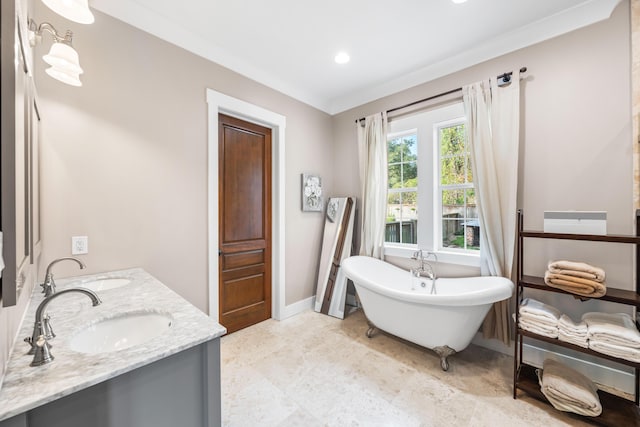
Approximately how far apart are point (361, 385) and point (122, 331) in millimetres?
1558

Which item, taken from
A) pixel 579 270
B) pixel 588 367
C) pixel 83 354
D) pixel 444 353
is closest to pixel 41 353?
pixel 83 354

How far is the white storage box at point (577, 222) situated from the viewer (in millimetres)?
1600

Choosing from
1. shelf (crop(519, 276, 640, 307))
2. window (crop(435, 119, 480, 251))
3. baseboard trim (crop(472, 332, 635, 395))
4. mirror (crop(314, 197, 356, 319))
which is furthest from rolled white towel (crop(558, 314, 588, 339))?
mirror (crop(314, 197, 356, 319))

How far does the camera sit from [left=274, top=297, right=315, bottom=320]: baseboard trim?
3006 millimetres

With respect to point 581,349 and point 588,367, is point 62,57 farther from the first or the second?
point 588,367

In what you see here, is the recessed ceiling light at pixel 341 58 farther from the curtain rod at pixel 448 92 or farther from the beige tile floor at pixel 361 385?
the beige tile floor at pixel 361 385

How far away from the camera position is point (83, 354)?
2.60ft

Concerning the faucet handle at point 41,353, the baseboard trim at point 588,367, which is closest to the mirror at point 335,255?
the baseboard trim at point 588,367

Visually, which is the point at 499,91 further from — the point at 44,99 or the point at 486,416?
the point at 44,99

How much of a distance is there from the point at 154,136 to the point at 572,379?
3.32 metres

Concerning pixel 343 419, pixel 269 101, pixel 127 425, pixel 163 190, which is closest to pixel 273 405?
pixel 343 419

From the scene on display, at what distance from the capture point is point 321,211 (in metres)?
3.46

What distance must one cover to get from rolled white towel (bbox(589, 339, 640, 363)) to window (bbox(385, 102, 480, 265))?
97cm

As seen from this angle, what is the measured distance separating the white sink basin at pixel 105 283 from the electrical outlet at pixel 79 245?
0.74 feet
